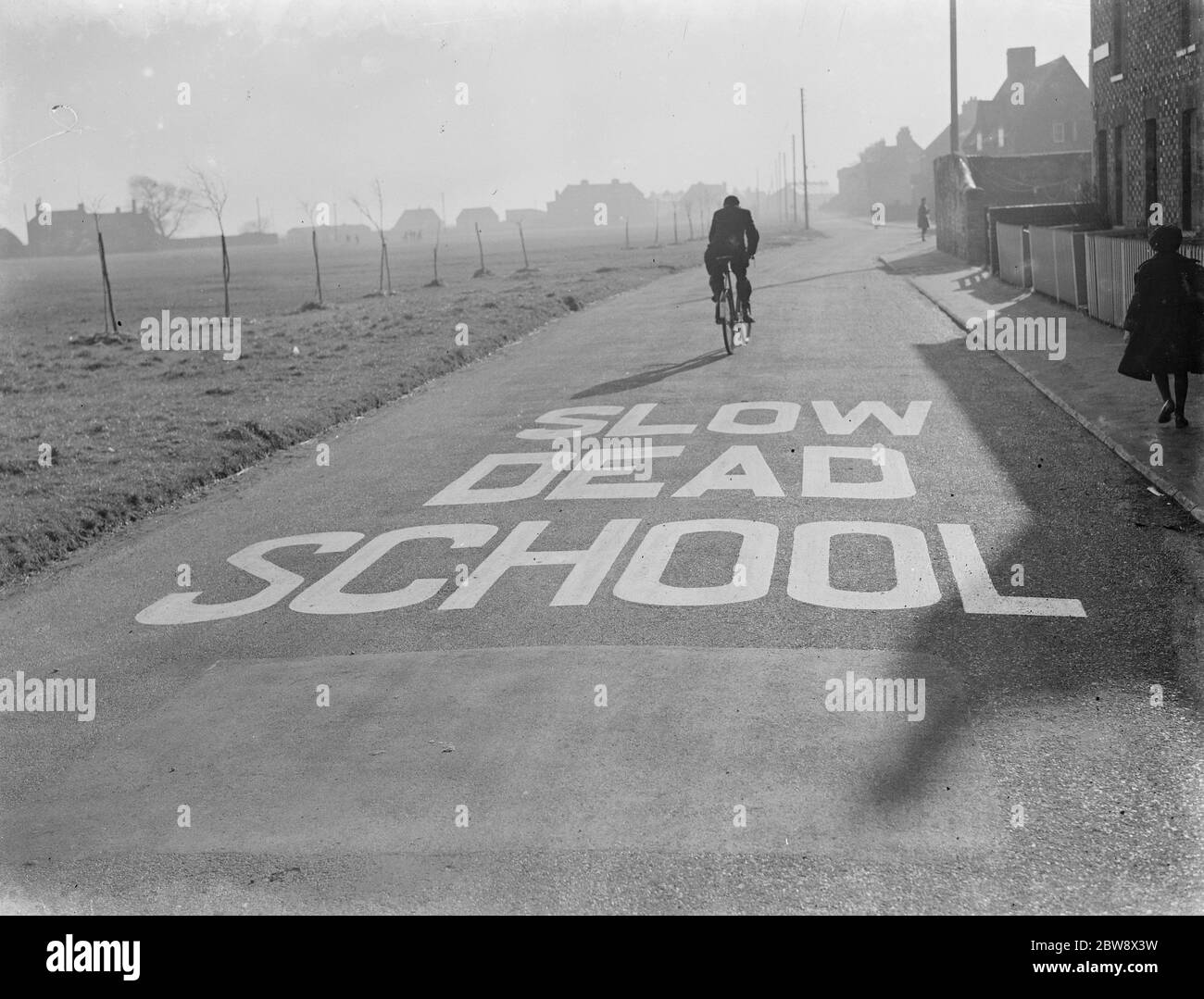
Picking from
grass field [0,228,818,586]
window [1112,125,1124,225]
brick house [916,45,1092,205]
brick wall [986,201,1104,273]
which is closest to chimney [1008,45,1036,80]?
brick house [916,45,1092,205]

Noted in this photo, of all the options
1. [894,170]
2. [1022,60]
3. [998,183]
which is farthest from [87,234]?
[998,183]

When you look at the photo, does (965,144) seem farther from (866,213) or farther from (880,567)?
(880,567)

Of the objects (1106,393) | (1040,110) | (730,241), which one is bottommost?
(1106,393)

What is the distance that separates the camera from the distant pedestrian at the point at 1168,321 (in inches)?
440

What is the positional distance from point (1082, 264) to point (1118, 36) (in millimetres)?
10112

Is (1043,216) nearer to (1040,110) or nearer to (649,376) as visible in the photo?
(649,376)

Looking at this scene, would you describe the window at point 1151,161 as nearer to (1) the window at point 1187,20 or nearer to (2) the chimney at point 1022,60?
(1) the window at point 1187,20

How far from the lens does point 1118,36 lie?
2973 cm

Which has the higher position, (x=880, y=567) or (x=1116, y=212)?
(x=1116, y=212)

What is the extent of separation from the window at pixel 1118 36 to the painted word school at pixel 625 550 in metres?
22.1
